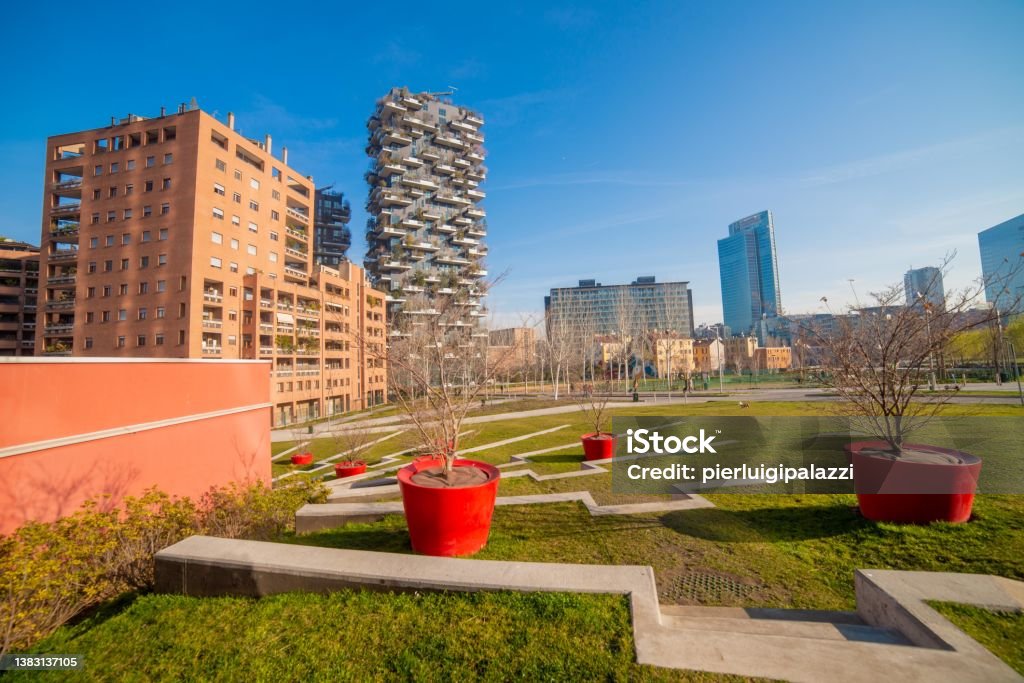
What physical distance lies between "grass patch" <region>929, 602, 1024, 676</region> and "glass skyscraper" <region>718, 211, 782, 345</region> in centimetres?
19354

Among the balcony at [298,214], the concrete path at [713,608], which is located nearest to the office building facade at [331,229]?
the balcony at [298,214]

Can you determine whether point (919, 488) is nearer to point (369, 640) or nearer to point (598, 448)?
point (598, 448)

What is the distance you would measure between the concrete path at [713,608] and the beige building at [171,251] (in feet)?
124

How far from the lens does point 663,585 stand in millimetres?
4648

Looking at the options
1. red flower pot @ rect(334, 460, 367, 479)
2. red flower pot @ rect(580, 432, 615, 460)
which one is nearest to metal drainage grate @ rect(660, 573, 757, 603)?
red flower pot @ rect(580, 432, 615, 460)

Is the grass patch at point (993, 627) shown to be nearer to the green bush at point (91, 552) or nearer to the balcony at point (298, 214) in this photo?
the green bush at point (91, 552)

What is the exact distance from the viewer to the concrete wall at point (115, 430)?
6664mm

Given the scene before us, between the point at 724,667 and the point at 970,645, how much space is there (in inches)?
66.8

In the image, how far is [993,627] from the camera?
313 cm

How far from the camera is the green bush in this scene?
4090 mm

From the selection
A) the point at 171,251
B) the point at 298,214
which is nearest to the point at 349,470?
the point at 171,251

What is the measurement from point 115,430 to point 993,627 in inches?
497

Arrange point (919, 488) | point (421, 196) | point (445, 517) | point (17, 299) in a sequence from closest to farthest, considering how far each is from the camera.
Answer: point (445, 517)
point (919, 488)
point (17, 299)
point (421, 196)

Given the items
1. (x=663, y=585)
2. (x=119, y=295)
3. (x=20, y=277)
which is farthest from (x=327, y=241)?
(x=663, y=585)
